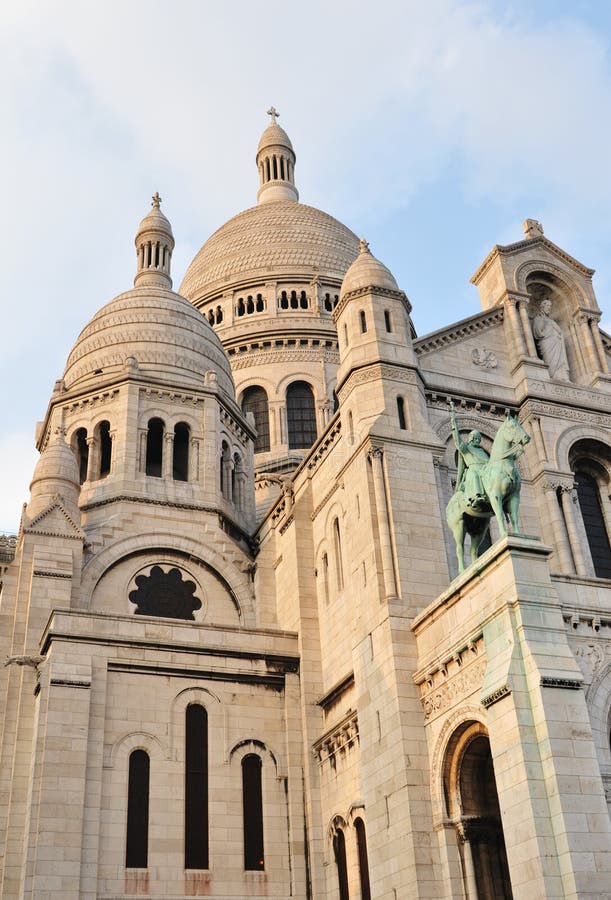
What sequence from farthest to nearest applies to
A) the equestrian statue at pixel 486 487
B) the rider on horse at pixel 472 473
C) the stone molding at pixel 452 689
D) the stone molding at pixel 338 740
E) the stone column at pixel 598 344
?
the stone column at pixel 598 344
the stone molding at pixel 338 740
the rider on horse at pixel 472 473
the equestrian statue at pixel 486 487
the stone molding at pixel 452 689

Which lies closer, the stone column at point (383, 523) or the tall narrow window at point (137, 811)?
the tall narrow window at point (137, 811)

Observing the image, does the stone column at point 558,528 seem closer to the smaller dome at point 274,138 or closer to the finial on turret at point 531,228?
the finial on turret at point 531,228

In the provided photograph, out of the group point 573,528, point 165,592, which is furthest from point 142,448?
point 573,528

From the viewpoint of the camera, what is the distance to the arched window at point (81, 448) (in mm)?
36375

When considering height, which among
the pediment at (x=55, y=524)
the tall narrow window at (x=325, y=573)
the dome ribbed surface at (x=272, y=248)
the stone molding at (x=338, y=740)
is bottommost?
A: the stone molding at (x=338, y=740)

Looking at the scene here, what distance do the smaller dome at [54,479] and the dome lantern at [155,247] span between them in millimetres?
14982

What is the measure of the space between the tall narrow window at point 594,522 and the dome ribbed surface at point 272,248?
2782 cm

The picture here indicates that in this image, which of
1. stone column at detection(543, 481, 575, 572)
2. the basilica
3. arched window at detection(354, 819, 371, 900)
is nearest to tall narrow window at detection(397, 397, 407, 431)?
the basilica

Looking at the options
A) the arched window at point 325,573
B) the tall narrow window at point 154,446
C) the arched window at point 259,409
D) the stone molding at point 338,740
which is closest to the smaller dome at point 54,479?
the tall narrow window at point 154,446

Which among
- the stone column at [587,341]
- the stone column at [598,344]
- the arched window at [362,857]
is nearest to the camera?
the arched window at [362,857]

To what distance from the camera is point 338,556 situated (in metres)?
28.9

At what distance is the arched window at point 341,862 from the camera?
81.7 feet

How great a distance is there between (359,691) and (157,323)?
1998 centimetres

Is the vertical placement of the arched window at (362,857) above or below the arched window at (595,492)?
below
